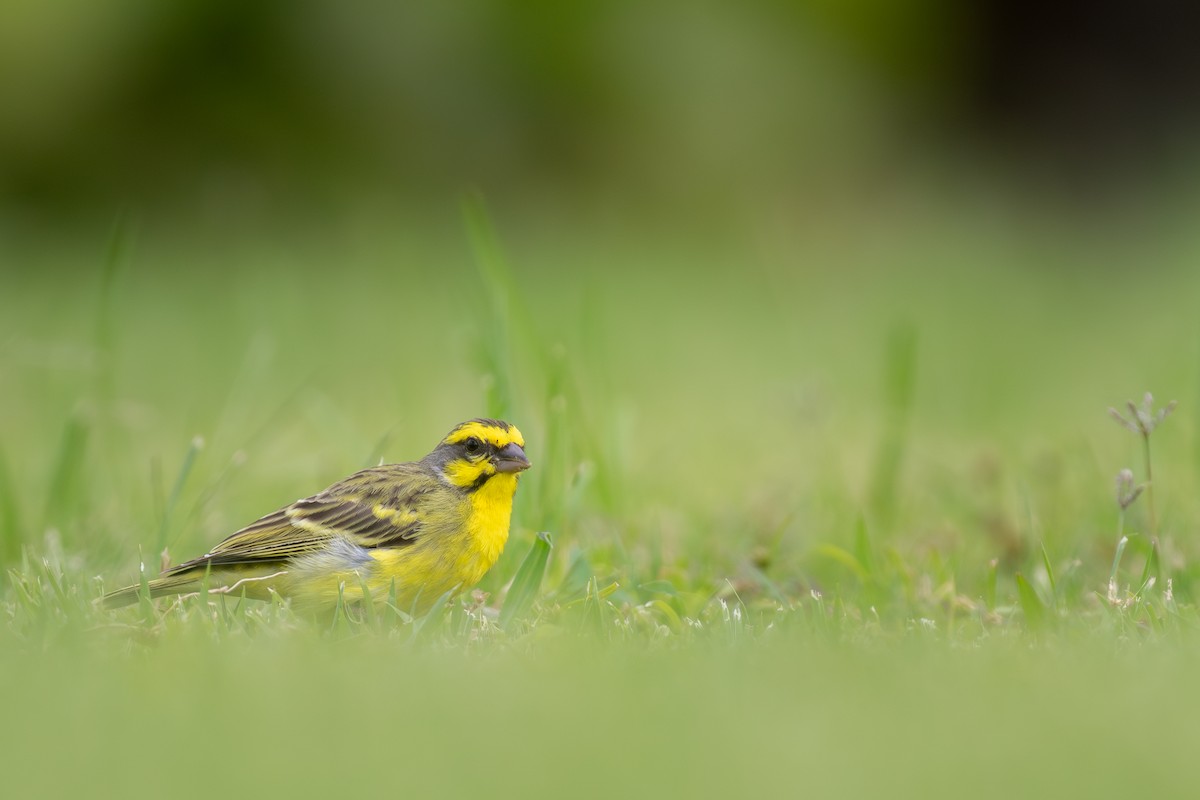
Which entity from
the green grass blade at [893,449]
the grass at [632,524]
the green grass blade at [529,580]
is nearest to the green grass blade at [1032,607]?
the grass at [632,524]

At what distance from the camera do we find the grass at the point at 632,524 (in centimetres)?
266

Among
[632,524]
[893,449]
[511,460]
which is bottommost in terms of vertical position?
[632,524]

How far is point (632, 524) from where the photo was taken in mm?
5422

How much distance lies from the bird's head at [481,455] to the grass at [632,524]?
0.35 metres

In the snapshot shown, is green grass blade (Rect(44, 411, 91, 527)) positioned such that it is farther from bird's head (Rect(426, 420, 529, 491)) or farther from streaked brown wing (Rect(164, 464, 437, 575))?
bird's head (Rect(426, 420, 529, 491))

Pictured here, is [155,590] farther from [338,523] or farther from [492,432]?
[492,432]

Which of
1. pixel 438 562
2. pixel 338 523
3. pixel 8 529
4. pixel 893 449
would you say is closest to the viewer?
pixel 438 562

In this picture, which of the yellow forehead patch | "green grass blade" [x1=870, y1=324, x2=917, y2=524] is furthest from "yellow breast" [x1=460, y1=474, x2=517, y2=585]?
"green grass blade" [x1=870, y1=324, x2=917, y2=524]

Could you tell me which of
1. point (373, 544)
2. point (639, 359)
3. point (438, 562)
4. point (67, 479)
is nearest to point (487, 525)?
point (438, 562)

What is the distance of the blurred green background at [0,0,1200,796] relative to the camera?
115 inches

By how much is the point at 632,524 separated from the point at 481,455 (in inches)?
37.5

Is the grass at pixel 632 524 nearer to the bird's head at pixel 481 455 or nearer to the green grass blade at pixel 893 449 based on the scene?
the green grass blade at pixel 893 449

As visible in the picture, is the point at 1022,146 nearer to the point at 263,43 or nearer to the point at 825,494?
the point at 263,43

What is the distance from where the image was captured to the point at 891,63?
42.5 feet
